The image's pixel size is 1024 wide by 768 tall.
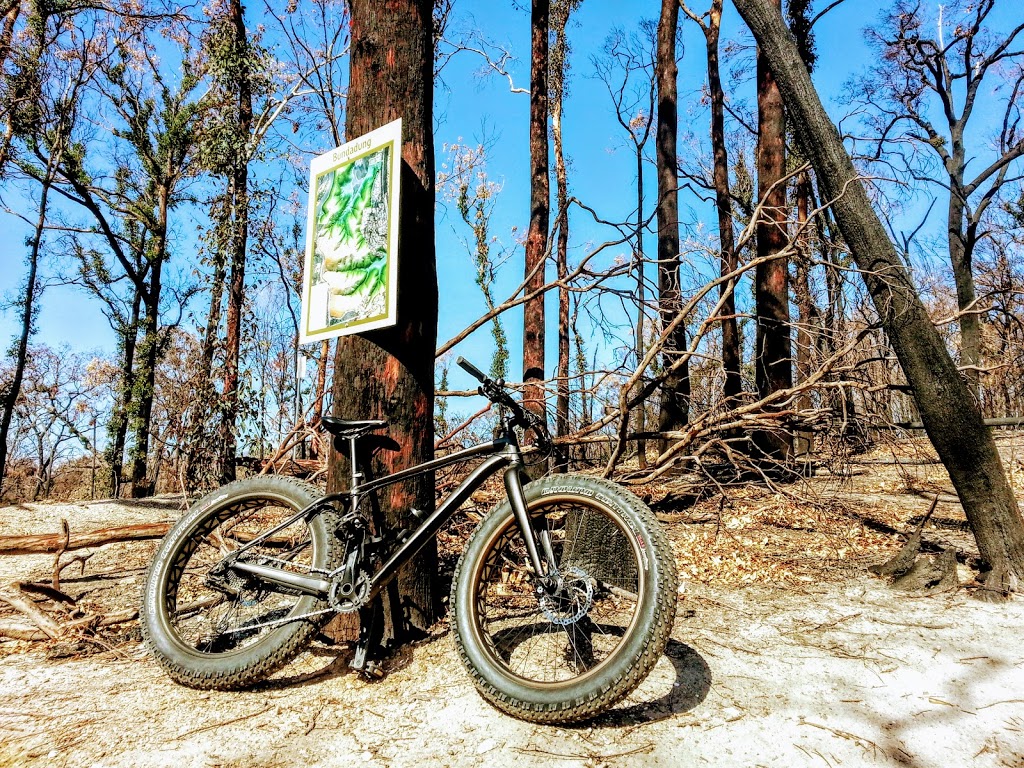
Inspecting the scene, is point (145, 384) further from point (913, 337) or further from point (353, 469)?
point (913, 337)

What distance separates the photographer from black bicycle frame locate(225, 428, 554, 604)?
2.45 m

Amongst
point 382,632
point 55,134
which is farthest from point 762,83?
point 55,134

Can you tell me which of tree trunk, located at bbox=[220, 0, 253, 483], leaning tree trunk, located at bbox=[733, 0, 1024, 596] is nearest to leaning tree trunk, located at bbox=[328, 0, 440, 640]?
leaning tree trunk, located at bbox=[733, 0, 1024, 596]

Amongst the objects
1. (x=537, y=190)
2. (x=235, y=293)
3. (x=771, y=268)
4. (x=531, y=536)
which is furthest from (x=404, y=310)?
(x=537, y=190)

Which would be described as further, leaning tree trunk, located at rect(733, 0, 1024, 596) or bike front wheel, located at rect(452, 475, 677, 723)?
leaning tree trunk, located at rect(733, 0, 1024, 596)

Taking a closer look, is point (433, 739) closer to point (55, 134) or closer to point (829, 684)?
point (829, 684)

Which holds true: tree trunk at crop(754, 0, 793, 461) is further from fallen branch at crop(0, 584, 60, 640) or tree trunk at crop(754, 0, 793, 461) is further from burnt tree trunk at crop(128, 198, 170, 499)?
burnt tree trunk at crop(128, 198, 170, 499)

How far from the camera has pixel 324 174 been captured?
342cm

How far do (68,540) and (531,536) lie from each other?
323 centimetres

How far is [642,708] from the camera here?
226cm

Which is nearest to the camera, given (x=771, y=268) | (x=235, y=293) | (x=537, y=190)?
(x=771, y=268)

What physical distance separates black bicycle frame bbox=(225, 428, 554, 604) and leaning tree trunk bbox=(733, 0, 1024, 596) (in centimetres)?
287

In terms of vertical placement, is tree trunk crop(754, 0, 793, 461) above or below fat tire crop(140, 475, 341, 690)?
above

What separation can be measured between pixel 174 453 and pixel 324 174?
5735mm
